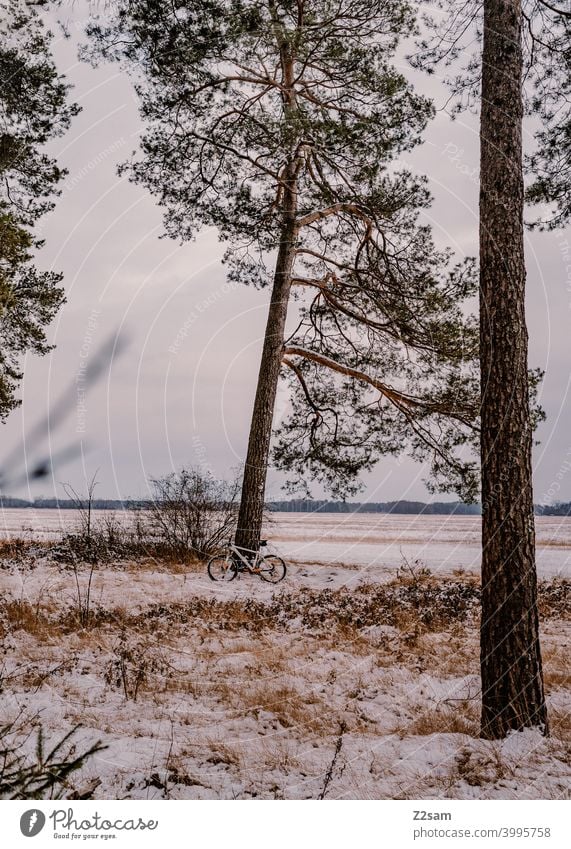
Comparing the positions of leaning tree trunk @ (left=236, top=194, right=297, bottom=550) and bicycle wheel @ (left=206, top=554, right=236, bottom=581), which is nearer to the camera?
bicycle wheel @ (left=206, top=554, right=236, bottom=581)

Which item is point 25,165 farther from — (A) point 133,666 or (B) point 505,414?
(B) point 505,414

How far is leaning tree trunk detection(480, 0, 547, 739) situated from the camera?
3.58 metres

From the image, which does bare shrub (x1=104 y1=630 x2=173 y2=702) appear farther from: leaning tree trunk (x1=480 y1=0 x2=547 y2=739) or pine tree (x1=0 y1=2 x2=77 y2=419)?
pine tree (x1=0 y1=2 x2=77 y2=419)

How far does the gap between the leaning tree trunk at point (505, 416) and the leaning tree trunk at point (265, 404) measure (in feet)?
19.1

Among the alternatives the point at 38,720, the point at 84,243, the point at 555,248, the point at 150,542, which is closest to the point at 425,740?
the point at 38,720

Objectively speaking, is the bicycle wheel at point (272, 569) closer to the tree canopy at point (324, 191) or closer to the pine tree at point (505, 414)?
the tree canopy at point (324, 191)

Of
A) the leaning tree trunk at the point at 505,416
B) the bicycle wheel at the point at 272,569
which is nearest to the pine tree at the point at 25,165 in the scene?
the leaning tree trunk at the point at 505,416

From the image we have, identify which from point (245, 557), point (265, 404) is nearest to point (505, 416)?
point (265, 404)

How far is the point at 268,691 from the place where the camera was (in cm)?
450

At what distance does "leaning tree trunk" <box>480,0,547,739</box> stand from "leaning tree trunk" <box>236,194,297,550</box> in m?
5.83

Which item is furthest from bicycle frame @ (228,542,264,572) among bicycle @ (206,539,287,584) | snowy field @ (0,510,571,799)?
snowy field @ (0,510,571,799)

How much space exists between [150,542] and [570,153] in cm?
1040

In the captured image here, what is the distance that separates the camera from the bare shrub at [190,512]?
1202 centimetres

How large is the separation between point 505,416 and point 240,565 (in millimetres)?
6808
